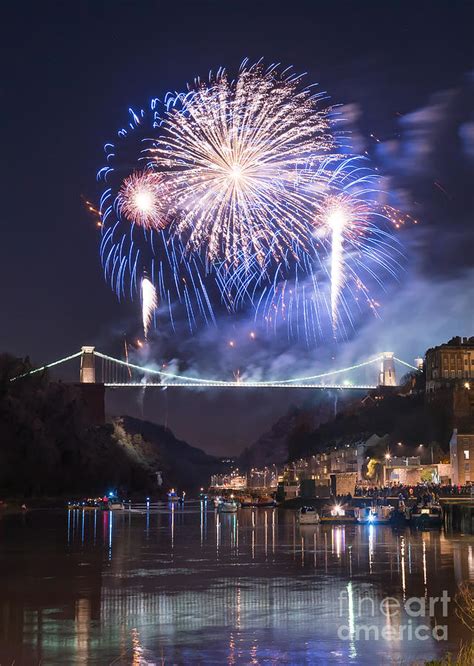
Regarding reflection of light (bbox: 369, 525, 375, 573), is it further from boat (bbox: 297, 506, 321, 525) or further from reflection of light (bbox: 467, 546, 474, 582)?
boat (bbox: 297, 506, 321, 525)

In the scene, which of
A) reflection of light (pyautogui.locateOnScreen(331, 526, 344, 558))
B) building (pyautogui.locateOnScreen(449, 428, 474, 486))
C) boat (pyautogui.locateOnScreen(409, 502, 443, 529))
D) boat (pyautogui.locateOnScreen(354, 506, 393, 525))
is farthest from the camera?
building (pyautogui.locateOnScreen(449, 428, 474, 486))

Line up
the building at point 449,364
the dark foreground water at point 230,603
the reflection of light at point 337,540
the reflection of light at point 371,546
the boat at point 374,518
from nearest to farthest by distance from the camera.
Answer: the dark foreground water at point 230,603, the reflection of light at point 371,546, the reflection of light at point 337,540, the boat at point 374,518, the building at point 449,364

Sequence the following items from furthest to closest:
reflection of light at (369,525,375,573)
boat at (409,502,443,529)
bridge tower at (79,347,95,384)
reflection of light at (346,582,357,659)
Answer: bridge tower at (79,347,95,384)
boat at (409,502,443,529)
reflection of light at (369,525,375,573)
reflection of light at (346,582,357,659)

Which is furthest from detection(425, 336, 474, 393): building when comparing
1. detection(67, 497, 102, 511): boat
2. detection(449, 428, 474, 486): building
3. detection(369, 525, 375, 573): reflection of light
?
detection(369, 525, 375, 573): reflection of light

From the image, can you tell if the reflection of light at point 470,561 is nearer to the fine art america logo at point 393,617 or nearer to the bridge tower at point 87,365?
the fine art america logo at point 393,617

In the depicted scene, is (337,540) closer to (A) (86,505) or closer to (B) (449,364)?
(A) (86,505)

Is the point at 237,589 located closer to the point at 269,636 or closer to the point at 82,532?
the point at 269,636

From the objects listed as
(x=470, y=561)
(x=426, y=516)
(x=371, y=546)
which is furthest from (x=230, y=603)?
(x=426, y=516)

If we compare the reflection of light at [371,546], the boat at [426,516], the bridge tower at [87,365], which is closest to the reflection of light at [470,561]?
the reflection of light at [371,546]
